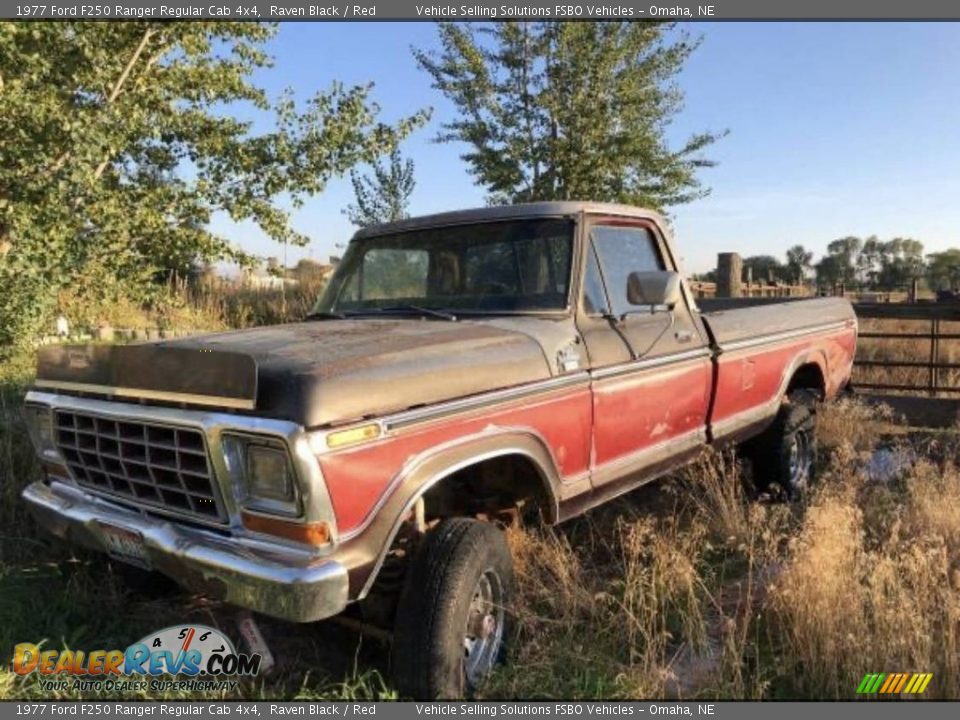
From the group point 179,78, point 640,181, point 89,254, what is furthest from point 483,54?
point 89,254

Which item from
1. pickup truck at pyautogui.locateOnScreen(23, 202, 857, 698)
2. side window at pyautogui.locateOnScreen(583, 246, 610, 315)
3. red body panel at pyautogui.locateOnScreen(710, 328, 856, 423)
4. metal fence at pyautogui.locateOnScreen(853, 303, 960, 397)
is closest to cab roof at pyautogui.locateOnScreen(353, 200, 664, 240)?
pickup truck at pyautogui.locateOnScreen(23, 202, 857, 698)

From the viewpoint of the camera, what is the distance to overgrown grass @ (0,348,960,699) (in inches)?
112

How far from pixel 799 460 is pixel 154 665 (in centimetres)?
464

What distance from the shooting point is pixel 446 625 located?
8.39 ft

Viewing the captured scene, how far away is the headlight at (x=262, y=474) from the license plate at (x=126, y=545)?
0.52 metres

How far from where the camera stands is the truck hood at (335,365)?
2.37 metres

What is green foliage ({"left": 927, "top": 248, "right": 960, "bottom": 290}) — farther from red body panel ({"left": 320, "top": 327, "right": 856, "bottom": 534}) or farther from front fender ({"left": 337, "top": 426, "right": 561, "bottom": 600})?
front fender ({"left": 337, "top": 426, "right": 561, "bottom": 600})

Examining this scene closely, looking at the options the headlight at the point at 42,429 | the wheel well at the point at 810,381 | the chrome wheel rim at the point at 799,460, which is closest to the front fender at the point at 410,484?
the headlight at the point at 42,429

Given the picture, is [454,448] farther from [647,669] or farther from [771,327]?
[771,327]

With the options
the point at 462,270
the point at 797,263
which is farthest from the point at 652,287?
the point at 797,263

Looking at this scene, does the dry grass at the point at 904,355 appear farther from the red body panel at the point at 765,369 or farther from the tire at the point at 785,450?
the tire at the point at 785,450

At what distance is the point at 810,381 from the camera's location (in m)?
5.96

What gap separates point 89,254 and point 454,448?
5196mm

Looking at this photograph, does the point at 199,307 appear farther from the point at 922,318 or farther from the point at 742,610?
the point at 922,318
